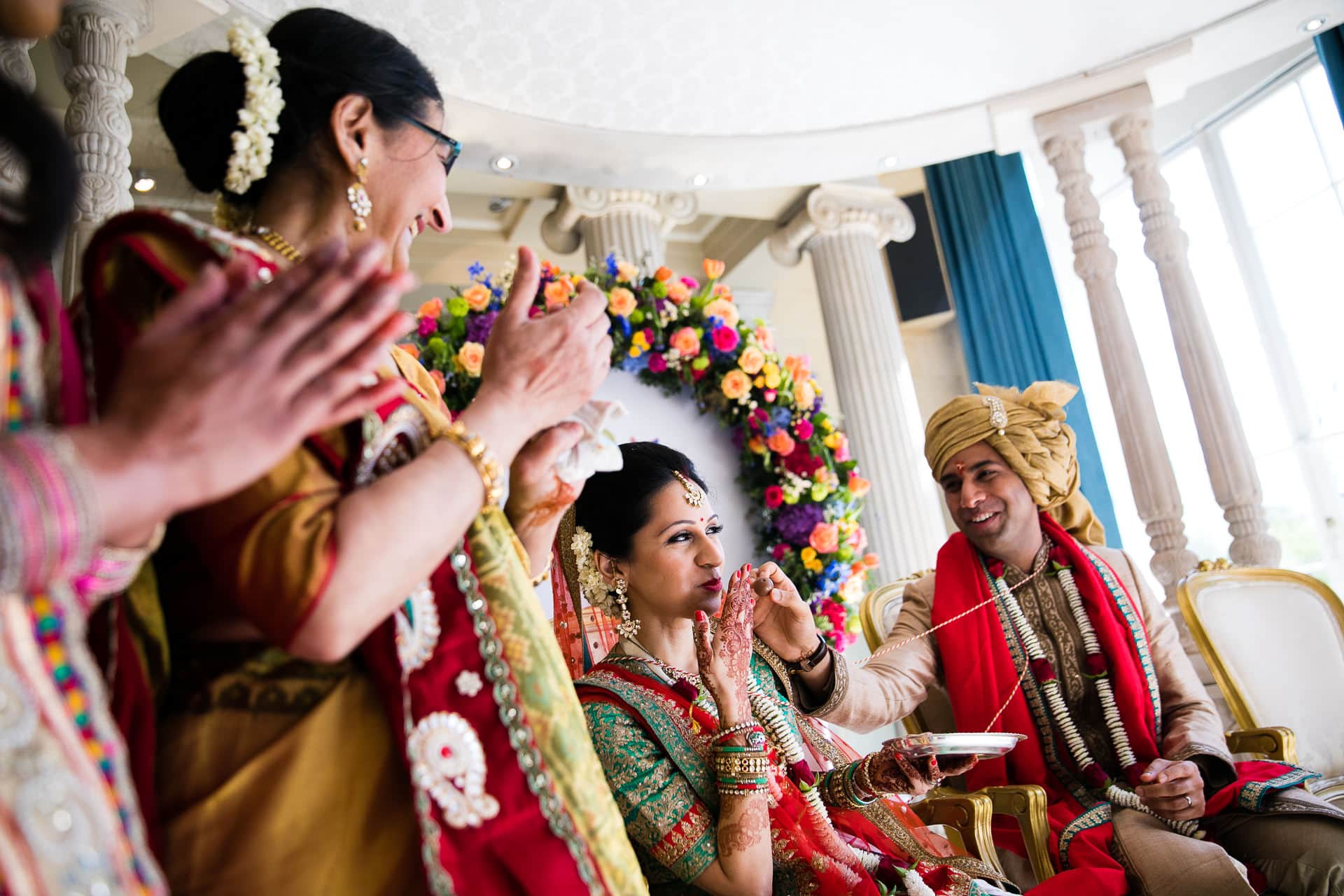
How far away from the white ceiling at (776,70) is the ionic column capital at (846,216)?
128 centimetres

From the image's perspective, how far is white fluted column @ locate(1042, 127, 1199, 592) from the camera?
4047mm

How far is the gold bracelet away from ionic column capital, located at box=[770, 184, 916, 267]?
5.23 metres

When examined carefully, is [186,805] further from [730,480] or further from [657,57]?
[657,57]

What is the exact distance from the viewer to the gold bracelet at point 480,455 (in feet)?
3.07

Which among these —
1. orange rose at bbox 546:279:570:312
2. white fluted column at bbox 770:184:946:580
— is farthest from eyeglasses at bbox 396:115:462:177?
white fluted column at bbox 770:184:946:580

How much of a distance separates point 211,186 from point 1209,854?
212cm

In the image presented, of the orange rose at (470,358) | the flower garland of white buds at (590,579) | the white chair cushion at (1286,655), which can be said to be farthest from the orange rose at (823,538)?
the flower garland of white buds at (590,579)

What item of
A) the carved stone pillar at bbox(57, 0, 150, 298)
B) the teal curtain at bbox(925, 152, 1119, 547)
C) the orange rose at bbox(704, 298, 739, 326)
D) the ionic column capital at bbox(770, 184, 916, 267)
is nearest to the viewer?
the carved stone pillar at bbox(57, 0, 150, 298)

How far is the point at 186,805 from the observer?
0.87 meters

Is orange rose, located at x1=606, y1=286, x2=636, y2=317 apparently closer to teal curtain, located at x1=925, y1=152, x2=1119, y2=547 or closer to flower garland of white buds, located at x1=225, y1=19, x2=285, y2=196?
flower garland of white buds, located at x1=225, y1=19, x2=285, y2=196

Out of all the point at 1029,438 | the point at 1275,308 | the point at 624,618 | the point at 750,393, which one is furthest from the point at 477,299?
the point at 1275,308

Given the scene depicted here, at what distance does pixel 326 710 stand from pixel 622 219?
14.5 feet

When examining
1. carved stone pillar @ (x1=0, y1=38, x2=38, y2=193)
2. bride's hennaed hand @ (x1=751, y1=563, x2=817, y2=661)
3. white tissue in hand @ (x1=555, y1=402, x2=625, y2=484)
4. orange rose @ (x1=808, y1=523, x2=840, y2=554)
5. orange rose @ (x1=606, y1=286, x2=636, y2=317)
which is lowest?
bride's hennaed hand @ (x1=751, y1=563, x2=817, y2=661)

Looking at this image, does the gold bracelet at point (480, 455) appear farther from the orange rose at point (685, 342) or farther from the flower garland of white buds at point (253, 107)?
the orange rose at point (685, 342)
